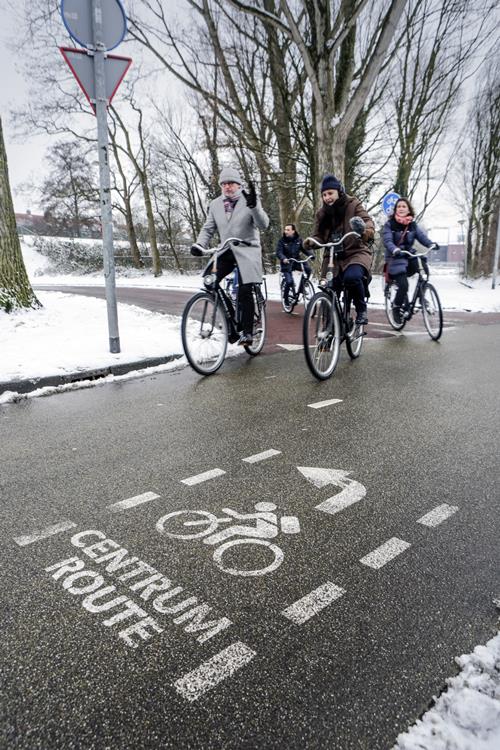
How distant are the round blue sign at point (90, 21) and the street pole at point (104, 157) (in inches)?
2.1

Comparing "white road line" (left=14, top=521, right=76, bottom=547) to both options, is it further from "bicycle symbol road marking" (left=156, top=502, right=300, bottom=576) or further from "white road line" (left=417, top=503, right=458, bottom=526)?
"white road line" (left=417, top=503, right=458, bottom=526)

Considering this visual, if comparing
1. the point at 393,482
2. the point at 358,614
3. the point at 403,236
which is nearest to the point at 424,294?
the point at 403,236

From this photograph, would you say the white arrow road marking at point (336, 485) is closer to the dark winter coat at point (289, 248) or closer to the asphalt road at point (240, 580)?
the asphalt road at point (240, 580)

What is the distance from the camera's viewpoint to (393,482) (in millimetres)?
2990

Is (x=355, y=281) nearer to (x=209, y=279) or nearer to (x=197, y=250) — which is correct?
(x=209, y=279)

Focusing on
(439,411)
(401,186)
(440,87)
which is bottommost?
(439,411)

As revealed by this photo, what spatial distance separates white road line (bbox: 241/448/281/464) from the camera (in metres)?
3.33

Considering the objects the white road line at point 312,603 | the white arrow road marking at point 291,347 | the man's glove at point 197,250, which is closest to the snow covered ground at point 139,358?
the white road line at point 312,603

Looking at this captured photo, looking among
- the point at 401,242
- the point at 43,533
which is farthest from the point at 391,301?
the point at 43,533

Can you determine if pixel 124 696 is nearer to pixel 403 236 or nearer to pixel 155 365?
pixel 155 365

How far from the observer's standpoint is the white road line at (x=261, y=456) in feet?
10.9

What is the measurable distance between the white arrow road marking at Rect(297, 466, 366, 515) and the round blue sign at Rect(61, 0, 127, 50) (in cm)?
539

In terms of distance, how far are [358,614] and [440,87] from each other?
80.5 ft

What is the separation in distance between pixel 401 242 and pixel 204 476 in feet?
21.8
